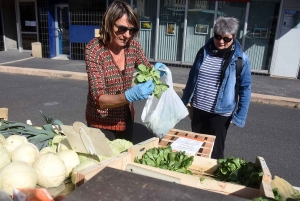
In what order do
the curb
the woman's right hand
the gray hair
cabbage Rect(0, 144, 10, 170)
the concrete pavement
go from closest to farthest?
cabbage Rect(0, 144, 10, 170)
the woman's right hand
the gray hair
the curb
the concrete pavement

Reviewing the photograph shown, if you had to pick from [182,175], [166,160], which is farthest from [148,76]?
[182,175]

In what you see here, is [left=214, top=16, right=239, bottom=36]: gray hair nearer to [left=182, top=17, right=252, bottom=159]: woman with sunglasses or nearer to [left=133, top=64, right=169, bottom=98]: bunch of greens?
[left=182, top=17, right=252, bottom=159]: woman with sunglasses

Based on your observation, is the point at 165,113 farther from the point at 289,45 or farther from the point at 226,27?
the point at 289,45

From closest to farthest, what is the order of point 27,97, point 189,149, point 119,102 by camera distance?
1. point 119,102
2. point 189,149
3. point 27,97

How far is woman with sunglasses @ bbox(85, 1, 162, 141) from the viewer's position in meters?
2.05

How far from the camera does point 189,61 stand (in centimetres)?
1084

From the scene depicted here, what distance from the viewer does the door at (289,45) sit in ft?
30.6

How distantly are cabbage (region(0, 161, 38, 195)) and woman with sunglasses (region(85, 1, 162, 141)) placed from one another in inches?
27.5

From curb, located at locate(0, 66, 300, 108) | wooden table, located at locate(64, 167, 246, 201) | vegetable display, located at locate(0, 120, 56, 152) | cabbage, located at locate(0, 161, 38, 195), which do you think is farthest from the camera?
curb, located at locate(0, 66, 300, 108)

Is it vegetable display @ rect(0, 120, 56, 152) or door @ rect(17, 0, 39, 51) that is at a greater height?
door @ rect(17, 0, 39, 51)

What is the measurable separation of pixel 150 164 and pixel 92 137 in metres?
0.45

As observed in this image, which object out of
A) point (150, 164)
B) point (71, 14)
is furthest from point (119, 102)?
point (71, 14)

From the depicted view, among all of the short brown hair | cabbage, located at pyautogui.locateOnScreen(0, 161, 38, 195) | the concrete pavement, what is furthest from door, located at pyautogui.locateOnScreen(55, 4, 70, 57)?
cabbage, located at pyautogui.locateOnScreen(0, 161, 38, 195)

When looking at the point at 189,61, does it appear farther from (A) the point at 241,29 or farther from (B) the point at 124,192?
(B) the point at 124,192
